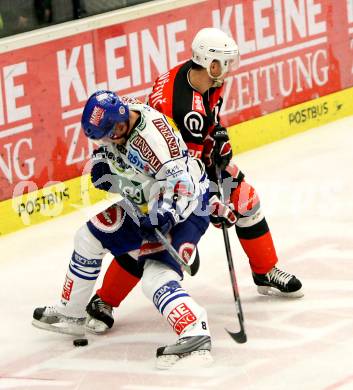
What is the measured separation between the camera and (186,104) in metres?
6.76

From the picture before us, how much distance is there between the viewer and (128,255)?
6.91 meters

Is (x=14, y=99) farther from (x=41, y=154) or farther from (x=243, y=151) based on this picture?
(x=243, y=151)

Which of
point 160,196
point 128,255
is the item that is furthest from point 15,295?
point 160,196

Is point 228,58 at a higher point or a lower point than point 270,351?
higher

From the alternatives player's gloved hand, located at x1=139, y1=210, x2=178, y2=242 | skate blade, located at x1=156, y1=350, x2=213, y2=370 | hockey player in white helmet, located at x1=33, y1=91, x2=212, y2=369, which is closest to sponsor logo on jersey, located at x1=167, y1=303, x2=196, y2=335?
hockey player in white helmet, located at x1=33, y1=91, x2=212, y2=369

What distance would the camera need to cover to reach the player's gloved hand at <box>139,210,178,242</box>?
637 centimetres

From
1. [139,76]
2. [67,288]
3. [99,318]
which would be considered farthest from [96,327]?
[139,76]

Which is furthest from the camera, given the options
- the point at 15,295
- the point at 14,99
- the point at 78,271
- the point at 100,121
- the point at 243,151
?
the point at 243,151

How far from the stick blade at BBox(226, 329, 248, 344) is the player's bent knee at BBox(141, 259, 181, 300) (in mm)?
434

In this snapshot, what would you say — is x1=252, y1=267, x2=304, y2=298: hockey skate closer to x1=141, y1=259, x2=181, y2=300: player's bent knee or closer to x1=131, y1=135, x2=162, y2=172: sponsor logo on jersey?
x1=141, y1=259, x2=181, y2=300: player's bent knee

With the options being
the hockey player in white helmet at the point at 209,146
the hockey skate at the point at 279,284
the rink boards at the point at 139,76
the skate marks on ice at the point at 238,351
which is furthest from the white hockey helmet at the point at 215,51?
the rink boards at the point at 139,76

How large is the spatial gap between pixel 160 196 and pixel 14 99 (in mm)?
2661

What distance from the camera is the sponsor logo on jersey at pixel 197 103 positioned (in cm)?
675

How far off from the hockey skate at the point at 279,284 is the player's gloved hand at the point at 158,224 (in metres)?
1.07
